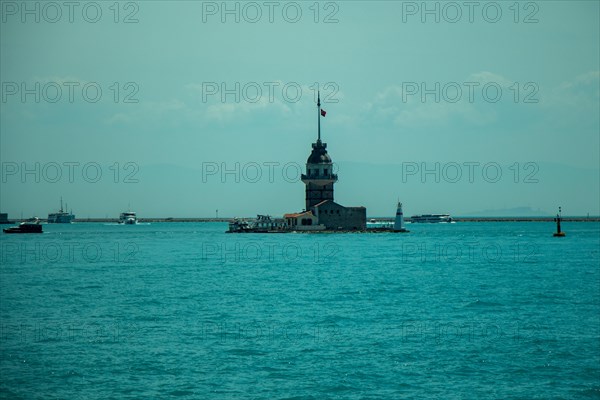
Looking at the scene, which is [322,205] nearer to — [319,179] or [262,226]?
[319,179]

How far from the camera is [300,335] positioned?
32.4 m

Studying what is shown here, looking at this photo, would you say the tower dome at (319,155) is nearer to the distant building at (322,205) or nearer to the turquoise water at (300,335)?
the distant building at (322,205)

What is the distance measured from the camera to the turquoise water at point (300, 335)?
2470cm

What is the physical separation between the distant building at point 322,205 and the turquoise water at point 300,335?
256ft

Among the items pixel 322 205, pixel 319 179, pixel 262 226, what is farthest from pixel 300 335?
pixel 262 226

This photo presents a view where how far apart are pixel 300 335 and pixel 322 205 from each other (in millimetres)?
109721

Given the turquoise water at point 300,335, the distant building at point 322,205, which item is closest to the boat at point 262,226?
the distant building at point 322,205

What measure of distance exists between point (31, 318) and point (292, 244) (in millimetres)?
78125

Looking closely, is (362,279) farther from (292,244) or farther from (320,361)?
(292,244)

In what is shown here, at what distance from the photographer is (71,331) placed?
3306 cm

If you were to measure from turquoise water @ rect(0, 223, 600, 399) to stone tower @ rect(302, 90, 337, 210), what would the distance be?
80585 mm

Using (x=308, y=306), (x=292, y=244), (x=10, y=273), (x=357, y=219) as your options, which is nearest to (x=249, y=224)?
(x=357, y=219)

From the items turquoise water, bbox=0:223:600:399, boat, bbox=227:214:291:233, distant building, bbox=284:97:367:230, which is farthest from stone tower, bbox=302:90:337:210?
turquoise water, bbox=0:223:600:399

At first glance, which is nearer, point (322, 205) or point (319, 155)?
point (322, 205)
